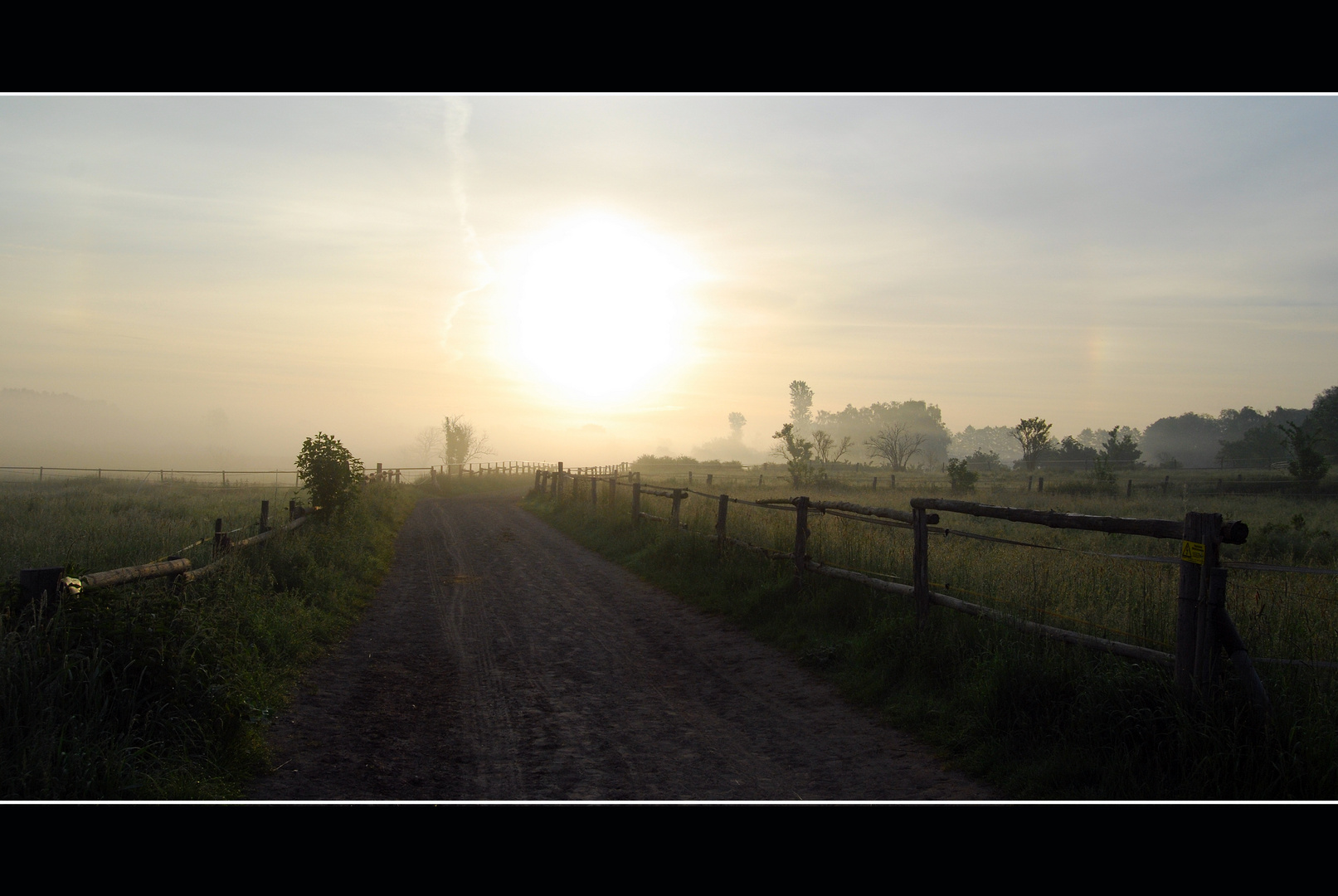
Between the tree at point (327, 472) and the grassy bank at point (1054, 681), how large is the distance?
987 centimetres

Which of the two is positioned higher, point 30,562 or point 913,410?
point 913,410

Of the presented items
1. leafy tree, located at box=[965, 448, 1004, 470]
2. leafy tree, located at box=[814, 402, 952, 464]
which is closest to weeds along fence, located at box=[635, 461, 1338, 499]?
leafy tree, located at box=[965, 448, 1004, 470]

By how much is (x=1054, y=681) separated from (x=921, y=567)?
2.22 m

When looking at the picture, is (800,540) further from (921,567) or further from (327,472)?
(327,472)

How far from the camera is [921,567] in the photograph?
7.44m

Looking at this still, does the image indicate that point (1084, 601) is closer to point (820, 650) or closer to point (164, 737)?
point (820, 650)

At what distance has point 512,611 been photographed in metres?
10.6

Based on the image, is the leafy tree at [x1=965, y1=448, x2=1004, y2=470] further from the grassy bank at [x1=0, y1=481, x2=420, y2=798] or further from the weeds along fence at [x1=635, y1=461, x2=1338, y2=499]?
the grassy bank at [x1=0, y1=481, x2=420, y2=798]

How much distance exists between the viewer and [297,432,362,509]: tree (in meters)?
15.7

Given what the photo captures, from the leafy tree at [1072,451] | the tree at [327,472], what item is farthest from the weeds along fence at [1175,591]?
the leafy tree at [1072,451]

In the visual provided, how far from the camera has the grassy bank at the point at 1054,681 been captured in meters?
4.20

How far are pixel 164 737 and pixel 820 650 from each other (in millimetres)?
5929

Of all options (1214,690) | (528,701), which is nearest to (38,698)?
(528,701)

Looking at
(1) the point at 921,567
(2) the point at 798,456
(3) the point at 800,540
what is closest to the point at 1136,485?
(2) the point at 798,456
